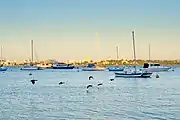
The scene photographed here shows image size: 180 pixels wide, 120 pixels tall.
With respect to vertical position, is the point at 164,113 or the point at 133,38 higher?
the point at 133,38

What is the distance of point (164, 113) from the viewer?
3058 centimetres

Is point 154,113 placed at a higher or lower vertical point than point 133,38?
lower

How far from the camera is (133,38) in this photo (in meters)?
93.8

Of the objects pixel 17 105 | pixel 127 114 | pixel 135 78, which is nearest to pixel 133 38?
pixel 135 78

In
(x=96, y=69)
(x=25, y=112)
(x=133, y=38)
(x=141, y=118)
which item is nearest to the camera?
(x=141, y=118)

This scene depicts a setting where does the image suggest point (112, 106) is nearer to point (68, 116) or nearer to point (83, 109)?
point (83, 109)

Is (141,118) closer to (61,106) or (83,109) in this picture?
(83,109)

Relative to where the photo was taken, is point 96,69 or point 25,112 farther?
point 96,69

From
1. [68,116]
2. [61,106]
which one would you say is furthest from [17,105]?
[68,116]

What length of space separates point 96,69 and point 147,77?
324 ft

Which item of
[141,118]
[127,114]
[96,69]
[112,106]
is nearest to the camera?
[141,118]

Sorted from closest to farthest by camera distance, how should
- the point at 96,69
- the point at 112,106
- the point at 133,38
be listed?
the point at 112,106
the point at 133,38
the point at 96,69

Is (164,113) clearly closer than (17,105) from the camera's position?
Yes

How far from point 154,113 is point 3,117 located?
1001 cm
